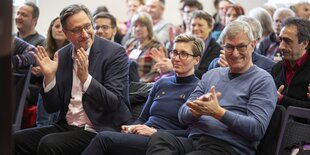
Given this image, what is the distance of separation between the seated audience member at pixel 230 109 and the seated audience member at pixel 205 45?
3.73ft

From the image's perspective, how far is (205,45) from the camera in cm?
419

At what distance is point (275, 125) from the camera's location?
249 cm

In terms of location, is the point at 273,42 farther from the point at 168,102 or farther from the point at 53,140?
the point at 53,140

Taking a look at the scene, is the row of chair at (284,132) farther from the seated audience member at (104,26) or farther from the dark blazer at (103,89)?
the seated audience member at (104,26)

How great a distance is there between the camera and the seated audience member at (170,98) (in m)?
2.78

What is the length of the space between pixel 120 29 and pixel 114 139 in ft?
13.5

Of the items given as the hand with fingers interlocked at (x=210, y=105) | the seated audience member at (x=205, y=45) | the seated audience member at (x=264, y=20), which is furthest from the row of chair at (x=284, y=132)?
the seated audience member at (x=264, y=20)

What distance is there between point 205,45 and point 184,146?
1.71m

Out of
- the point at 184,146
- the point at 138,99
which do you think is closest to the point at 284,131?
the point at 184,146

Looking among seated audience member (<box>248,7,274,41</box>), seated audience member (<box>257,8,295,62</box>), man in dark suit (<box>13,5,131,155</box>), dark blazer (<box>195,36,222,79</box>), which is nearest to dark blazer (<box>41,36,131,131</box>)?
man in dark suit (<box>13,5,131,155</box>)

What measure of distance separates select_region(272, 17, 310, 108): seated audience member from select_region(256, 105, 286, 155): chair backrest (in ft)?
1.61

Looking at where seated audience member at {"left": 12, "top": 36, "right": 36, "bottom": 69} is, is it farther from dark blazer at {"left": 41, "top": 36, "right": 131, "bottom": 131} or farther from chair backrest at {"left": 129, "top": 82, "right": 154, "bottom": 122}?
chair backrest at {"left": 129, "top": 82, "right": 154, "bottom": 122}

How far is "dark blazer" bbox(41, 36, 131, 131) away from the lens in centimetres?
289

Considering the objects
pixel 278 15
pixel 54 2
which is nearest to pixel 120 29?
pixel 54 2
